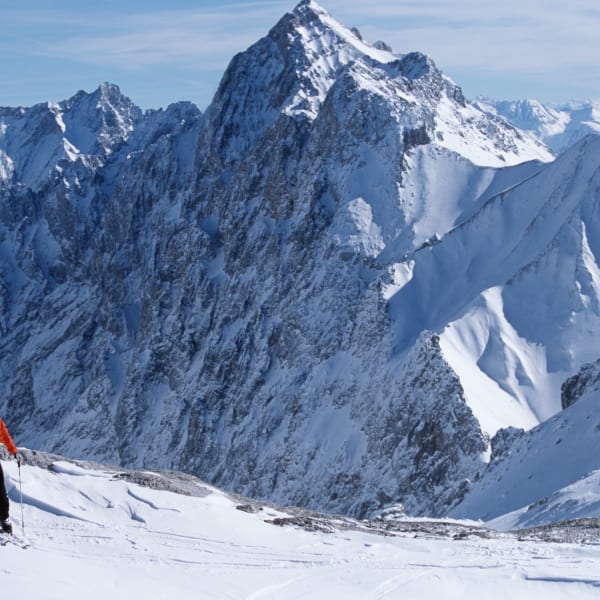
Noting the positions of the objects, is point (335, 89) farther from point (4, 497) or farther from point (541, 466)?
point (4, 497)

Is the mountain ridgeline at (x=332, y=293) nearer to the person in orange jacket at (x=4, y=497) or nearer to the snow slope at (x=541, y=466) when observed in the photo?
the snow slope at (x=541, y=466)

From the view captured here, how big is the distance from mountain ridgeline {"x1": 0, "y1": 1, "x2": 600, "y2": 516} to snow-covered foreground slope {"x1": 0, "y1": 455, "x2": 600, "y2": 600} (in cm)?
4084

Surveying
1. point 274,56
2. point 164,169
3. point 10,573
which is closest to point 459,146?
point 274,56

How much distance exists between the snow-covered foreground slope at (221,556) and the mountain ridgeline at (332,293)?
40.8 meters

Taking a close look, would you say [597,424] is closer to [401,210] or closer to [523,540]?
[523,540]

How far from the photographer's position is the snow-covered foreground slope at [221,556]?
1847cm

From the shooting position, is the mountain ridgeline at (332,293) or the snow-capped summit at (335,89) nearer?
the mountain ridgeline at (332,293)

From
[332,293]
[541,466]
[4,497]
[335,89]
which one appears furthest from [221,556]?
[335,89]

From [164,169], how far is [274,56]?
3747 centimetres

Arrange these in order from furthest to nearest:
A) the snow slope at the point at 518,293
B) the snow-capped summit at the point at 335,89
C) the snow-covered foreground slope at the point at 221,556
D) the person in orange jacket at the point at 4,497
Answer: the snow-capped summit at the point at 335,89, the snow slope at the point at 518,293, the person in orange jacket at the point at 4,497, the snow-covered foreground slope at the point at 221,556

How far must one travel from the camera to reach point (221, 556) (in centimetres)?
2128

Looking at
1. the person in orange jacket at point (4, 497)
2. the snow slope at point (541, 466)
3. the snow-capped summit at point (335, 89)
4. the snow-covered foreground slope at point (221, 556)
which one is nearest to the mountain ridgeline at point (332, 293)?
the snow-capped summit at point (335, 89)

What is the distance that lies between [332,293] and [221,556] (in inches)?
3533

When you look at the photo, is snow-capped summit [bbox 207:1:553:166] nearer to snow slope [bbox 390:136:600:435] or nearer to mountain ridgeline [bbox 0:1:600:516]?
mountain ridgeline [bbox 0:1:600:516]
